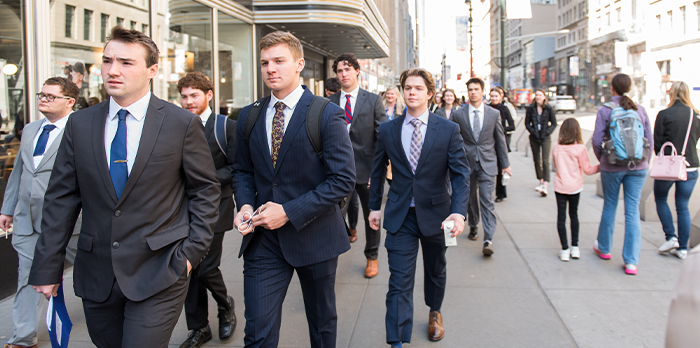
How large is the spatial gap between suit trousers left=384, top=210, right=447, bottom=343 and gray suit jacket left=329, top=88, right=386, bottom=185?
1.98 meters

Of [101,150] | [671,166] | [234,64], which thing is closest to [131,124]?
[101,150]

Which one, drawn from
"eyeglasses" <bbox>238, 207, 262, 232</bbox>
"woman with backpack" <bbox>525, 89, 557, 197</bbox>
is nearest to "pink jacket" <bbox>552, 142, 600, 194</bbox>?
"eyeglasses" <bbox>238, 207, 262, 232</bbox>

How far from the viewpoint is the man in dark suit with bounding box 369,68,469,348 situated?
3.67 m

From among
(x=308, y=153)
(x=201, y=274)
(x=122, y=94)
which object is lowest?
(x=201, y=274)

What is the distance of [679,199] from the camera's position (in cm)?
596

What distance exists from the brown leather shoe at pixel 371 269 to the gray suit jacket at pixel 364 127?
2.95 feet

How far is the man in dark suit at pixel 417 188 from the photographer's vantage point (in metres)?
3.67

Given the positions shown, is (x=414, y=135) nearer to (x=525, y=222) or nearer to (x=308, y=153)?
(x=308, y=153)

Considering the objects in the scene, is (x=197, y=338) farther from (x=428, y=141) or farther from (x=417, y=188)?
(x=428, y=141)

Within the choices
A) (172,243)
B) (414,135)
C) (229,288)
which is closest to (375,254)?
(229,288)

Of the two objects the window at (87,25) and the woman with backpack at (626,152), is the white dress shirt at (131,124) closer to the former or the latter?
the woman with backpack at (626,152)

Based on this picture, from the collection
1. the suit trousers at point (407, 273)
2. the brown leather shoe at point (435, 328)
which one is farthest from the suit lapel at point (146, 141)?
the brown leather shoe at point (435, 328)

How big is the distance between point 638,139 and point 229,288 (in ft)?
14.6

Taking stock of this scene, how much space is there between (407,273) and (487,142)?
3290 mm
